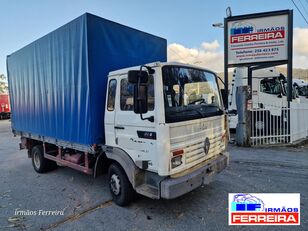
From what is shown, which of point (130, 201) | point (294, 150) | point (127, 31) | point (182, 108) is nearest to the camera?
point (182, 108)

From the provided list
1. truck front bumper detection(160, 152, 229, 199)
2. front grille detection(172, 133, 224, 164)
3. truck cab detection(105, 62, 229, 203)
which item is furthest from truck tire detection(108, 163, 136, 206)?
front grille detection(172, 133, 224, 164)

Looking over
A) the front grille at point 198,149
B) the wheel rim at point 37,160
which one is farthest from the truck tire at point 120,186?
the wheel rim at point 37,160

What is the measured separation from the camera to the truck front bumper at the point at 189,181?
320 centimetres

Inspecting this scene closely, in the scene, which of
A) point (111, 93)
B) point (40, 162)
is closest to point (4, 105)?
point (40, 162)

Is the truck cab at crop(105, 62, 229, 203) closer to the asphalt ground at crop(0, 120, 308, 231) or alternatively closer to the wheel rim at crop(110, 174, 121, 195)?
the wheel rim at crop(110, 174, 121, 195)

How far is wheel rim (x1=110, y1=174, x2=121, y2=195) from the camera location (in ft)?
13.4

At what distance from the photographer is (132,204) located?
413cm

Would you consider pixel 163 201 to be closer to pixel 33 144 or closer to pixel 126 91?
pixel 126 91

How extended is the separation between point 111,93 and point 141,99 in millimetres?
1007

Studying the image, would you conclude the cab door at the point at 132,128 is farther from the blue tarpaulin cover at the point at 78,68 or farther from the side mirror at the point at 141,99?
the blue tarpaulin cover at the point at 78,68

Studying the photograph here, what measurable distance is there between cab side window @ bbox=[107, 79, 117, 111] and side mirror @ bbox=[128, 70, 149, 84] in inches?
33.1

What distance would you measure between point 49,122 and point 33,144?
1832 mm

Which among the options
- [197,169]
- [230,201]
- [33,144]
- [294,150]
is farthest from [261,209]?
[33,144]

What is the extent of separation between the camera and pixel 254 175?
5.47 meters
